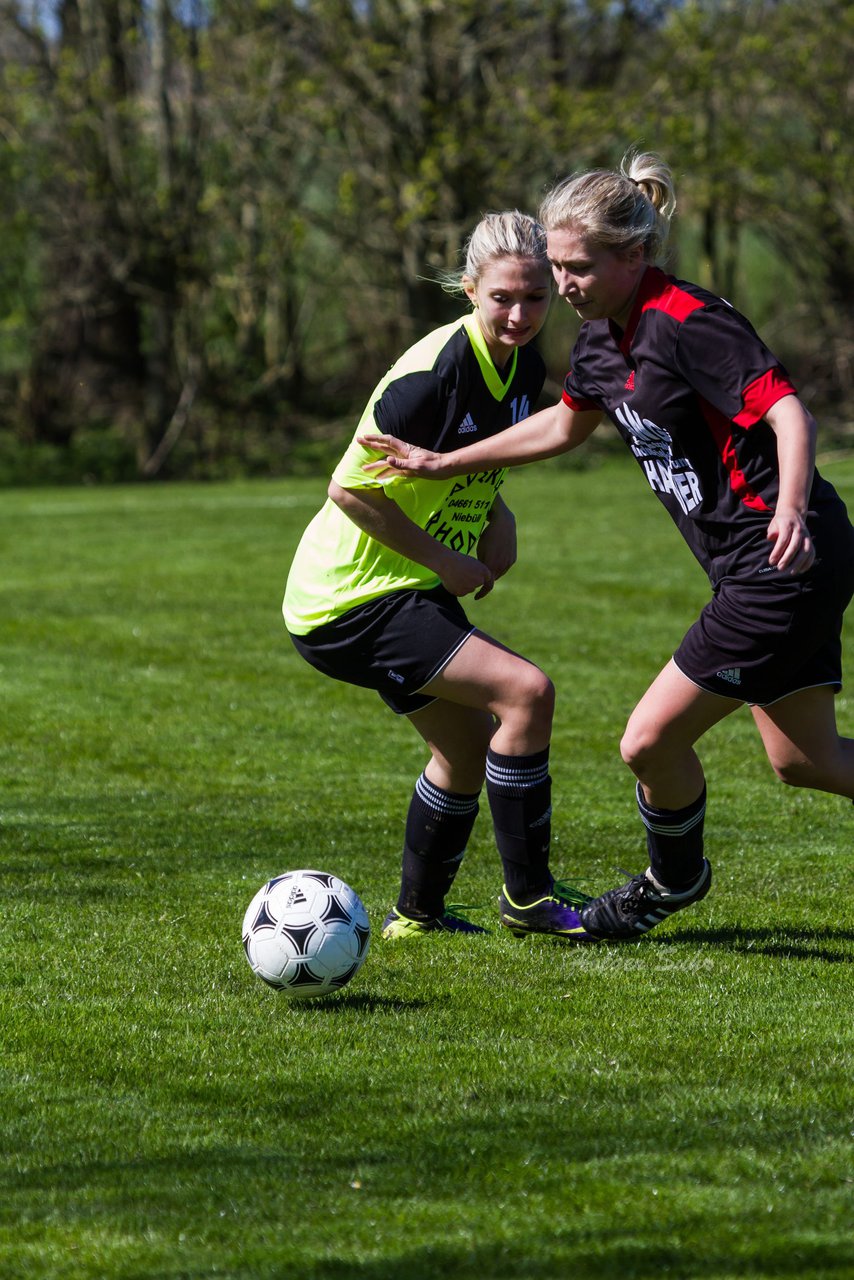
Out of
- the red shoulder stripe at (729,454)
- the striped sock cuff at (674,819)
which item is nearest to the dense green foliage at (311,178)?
the striped sock cuff at (674,819)

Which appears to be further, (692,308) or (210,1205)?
(692,308)

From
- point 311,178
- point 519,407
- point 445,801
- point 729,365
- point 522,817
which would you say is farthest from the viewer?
point 311,178

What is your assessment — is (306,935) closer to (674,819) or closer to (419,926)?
(419,926)

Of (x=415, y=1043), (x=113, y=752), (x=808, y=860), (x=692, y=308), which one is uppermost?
(x=692, y=308)

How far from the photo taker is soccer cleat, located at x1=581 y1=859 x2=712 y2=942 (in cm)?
479

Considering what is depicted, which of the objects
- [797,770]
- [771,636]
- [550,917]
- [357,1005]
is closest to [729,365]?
[771,636]

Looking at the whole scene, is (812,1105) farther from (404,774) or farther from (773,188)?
(773,188)

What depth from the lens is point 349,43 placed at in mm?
24562

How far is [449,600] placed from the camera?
4930mm

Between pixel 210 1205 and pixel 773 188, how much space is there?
26.1 meters

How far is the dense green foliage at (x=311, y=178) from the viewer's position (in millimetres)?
24969

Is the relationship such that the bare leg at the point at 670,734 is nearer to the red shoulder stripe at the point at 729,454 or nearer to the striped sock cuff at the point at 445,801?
the red shoulder stripe at the point at 729,454

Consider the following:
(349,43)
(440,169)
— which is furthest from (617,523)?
→ (349,43)

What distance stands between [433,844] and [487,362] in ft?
5.03
